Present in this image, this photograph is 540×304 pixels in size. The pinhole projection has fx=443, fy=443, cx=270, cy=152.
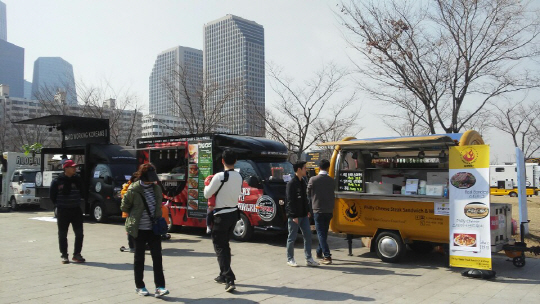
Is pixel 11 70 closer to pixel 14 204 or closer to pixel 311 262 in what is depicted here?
pixel 14 204

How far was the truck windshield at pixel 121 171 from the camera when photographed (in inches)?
547

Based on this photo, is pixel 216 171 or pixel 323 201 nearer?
pixel 323 201

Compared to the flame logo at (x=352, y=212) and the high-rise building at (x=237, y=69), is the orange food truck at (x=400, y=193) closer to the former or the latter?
the flame logo at (x=352, y=212)

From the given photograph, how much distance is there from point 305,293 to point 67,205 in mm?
4428

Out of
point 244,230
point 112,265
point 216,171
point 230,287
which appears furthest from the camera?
point 216,171

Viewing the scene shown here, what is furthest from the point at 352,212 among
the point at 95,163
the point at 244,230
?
the point at 95,163

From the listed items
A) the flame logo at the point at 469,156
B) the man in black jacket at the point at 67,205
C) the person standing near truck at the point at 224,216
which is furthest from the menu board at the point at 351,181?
the man in black jacket at the point at 67,205

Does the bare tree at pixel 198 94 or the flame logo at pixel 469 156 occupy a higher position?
the bare tree at pixel 198 94

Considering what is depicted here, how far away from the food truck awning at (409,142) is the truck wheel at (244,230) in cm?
308

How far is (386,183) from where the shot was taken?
335 inches

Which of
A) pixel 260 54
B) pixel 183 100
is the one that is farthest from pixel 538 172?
pixel 183 100

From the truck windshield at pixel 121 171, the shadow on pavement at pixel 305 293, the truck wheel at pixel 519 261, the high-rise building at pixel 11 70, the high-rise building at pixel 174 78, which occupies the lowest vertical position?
the shadow on pavement at pixel 305 293

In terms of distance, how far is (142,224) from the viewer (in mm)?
5527

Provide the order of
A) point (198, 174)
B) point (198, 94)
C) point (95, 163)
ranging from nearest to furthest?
1. point (198, 174)
2. point (95, 163)
3. point (198, 94)
